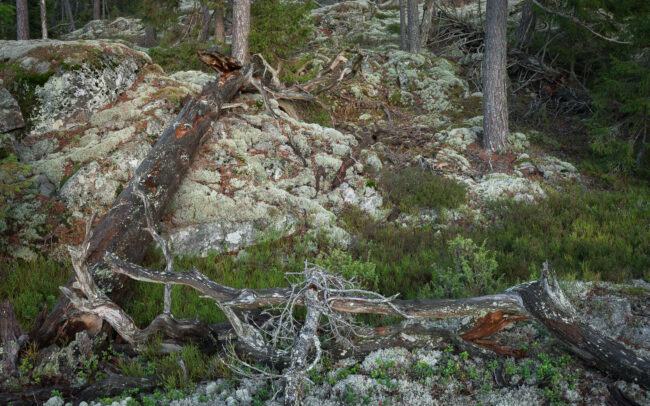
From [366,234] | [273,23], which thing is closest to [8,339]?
[366,234]

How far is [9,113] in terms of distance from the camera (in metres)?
8.10

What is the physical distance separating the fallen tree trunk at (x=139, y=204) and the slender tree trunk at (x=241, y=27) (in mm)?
2855

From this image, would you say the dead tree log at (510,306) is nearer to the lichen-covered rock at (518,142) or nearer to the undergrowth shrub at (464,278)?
the undergrowth shrub at (464,278)

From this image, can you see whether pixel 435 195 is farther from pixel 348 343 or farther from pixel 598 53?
pixel 598 53

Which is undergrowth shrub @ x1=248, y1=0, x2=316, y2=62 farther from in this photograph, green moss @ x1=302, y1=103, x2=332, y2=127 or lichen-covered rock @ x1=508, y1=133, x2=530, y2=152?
lichen-covered rock @ x1=508, y1=133, x2=530, y2=152

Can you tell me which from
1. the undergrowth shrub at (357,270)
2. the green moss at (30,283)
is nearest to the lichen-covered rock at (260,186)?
the undergrowth shrub at (357,270)

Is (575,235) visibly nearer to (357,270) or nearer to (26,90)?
(357,270)

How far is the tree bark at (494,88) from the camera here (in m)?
11.5

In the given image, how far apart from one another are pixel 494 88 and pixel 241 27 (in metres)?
8.52

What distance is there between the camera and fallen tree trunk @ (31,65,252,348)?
402 centimetres

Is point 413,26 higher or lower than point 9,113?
higher

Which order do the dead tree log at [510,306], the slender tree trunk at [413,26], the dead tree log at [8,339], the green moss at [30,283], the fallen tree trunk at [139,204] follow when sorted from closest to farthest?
1. the dead tree log at [510,306]
2. the dead tree log at [8,339]
3. the fallen tree trunk at [139,204]
4. the green moss at [30,283]
5. the slender tree trunk at [413,26]

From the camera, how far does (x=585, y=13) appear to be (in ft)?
43.3

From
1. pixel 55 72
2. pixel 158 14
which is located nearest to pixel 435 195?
pixel 55 72
